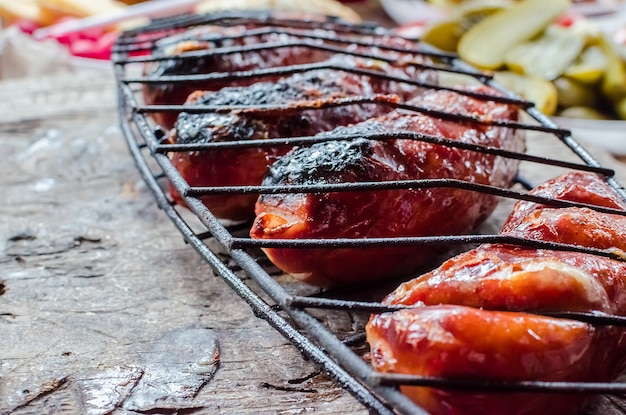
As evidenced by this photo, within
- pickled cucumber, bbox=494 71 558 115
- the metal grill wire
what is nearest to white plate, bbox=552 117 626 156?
pickled cucumber, bbox=494 71 558 115

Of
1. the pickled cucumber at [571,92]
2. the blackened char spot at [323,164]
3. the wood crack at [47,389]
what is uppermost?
the blackened char spot at [323,164]

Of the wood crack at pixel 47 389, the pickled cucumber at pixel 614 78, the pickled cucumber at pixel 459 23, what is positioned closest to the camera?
the wood crack at pixel 47 389

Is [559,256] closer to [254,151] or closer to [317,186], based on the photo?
[317,186]

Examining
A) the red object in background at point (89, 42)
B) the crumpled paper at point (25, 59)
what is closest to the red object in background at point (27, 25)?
the red object in background at point (89, 42)

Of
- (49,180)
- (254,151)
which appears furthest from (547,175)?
(49,180)

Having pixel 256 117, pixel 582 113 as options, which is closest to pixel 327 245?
pixel 256 117

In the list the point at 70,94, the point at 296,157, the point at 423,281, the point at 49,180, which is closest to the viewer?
the point at 423,281

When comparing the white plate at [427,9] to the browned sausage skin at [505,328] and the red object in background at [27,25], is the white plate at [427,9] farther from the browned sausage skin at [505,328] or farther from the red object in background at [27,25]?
the browned sausage skin at [505,328]
